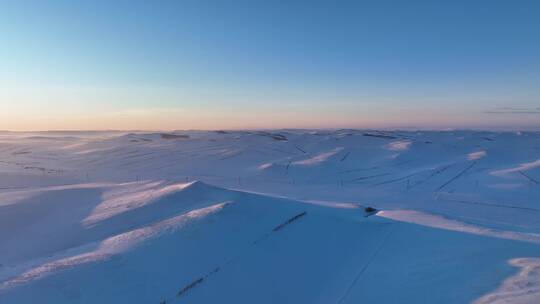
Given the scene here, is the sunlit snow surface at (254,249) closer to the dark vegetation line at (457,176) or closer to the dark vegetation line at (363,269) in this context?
the dark vegetation line at (363,269)

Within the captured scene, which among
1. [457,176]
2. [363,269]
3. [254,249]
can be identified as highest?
[254,249]

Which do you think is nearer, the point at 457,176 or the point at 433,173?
the point at 457,176

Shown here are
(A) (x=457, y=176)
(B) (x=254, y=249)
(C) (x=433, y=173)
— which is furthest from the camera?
(C) (x=433, y=173)

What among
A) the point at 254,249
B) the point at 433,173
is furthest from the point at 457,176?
the point at 254,249

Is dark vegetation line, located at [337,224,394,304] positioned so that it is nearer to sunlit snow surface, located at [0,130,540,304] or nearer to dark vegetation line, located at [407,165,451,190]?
sunlit snow surface, located at [0,130,540,304]

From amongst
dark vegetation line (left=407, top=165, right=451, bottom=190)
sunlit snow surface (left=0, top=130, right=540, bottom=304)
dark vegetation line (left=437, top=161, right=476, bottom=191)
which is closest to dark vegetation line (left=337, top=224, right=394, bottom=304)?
sunlit snow surface (left=0, top=130, right=540, bottom=304)

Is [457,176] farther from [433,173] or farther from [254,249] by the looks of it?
[254,249]

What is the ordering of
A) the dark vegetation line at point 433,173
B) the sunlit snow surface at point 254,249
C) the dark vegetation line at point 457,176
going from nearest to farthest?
the sunlit snow surface at point 254,249 < the dark vegetation line at point 457,176 < the dark vegetation line at point 433,173

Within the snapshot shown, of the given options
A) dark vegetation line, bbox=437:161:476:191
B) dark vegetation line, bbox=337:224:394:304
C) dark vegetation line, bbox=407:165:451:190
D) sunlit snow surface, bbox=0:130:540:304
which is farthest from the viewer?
dark vegetation line, bbox=407:165:451:190

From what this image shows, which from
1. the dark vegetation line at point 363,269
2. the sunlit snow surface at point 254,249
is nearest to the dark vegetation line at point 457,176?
the sunlit snow surface at point 254,249

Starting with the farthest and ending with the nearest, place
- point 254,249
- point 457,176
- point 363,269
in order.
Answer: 1. point 457,176
2. point 254,249
3. point 363,269

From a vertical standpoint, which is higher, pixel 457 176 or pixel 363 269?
pixel 363 269
